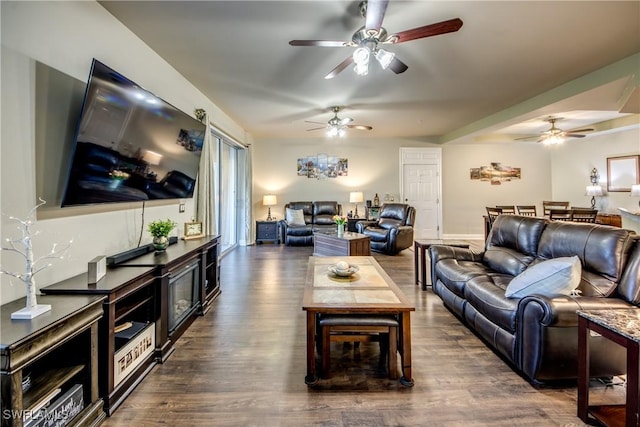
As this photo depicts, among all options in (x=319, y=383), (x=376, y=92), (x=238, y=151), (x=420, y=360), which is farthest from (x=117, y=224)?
(x=238, y=151)

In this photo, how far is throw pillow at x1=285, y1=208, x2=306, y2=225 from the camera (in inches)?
284

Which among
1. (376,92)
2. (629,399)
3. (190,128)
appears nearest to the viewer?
(629,399)

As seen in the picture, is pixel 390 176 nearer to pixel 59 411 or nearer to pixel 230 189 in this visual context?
pixel 230 189

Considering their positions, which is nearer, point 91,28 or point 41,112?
point 41,112

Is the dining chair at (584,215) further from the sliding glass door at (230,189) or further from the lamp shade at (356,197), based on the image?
the sliding glass door at (230,189)

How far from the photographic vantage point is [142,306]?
2225 millimetres

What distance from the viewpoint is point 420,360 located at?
7.45 feet

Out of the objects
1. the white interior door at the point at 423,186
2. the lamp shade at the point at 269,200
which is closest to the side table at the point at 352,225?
the white interior door at the point at 423,186

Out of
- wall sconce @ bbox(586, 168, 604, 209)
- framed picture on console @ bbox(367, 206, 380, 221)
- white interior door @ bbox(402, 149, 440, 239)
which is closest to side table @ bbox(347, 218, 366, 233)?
framed picture on console @ bbox(367, 206, 380, 221)

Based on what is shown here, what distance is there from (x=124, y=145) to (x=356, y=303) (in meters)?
2.05

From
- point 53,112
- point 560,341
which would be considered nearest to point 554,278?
point 560,341

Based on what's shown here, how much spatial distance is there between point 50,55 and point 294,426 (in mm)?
2650

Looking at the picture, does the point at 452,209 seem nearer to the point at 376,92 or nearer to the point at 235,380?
the point at 376,92

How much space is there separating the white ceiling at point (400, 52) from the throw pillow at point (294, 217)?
2.71 m
